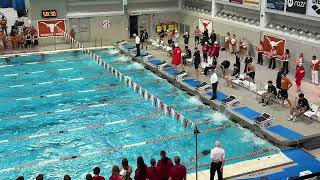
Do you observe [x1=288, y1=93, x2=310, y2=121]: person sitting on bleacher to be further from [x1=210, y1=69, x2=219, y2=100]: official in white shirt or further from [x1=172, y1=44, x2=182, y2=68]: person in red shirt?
[x1=172, y1=44, x2=182, y2=68]: person in red shirt

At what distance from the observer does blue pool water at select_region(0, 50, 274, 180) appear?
13.7 meters

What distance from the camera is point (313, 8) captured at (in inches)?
813

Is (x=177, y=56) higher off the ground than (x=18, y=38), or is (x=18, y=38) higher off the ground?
(x=18, y=38)

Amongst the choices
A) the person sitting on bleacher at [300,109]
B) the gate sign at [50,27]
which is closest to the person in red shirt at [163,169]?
the person sitting on bleacher at [300,109]

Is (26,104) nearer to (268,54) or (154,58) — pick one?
(154,58)

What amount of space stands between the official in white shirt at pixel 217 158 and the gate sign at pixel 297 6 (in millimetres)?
13184

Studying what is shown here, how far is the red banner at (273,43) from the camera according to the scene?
915 inches

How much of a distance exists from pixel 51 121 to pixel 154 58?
10.5 meters

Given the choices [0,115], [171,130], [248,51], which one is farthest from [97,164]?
[248,51]

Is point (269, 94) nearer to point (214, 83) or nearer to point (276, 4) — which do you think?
point (214, 83)

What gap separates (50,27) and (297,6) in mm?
18128

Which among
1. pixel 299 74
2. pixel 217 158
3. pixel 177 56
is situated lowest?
pixel 217 158

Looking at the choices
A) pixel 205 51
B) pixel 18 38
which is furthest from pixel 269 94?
pixel 18 38

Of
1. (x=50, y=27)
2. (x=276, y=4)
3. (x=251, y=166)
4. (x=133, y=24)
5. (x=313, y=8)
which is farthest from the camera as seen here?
(x=133, y=24)
